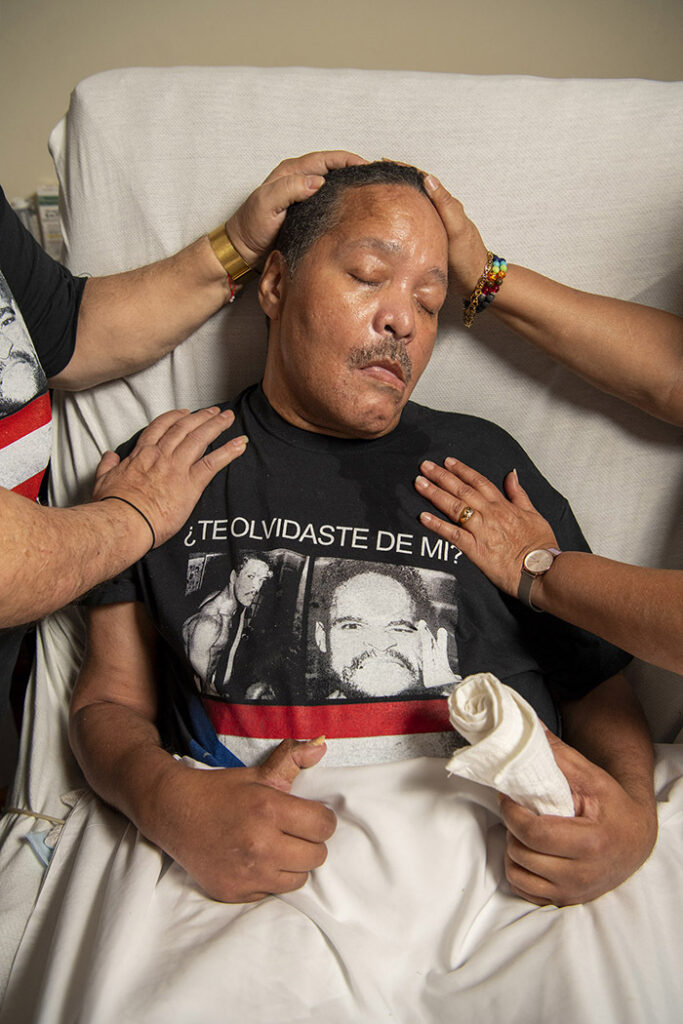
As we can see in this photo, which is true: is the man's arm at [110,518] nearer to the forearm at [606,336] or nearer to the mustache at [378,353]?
the mustache at [378,353]

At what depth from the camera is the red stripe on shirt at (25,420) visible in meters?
1.09

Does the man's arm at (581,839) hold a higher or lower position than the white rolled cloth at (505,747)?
lower

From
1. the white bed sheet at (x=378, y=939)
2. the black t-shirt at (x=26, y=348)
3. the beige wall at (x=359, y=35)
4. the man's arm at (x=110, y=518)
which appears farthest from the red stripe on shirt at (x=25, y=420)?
the beige wall at (x=359, y=35)

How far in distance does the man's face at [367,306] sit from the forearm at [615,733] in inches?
→ 20.7

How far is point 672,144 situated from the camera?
53.2 inches

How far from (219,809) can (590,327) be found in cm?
→ 90

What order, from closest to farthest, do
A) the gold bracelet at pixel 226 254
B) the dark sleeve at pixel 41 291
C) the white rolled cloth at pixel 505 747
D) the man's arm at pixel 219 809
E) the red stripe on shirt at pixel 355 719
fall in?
the white rolled cloth at pixel 505 747, the man's arm at pixel 219 809, the red stripe on shirt at pixel 355 719, the dark sleeve at pixel 41 291, the gold bracelet at pixel 226 254

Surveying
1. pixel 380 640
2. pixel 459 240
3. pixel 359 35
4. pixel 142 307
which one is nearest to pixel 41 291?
pixel 142 307

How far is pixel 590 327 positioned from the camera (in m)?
1.24

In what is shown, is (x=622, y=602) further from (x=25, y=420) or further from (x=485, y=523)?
(x=25, y=420)

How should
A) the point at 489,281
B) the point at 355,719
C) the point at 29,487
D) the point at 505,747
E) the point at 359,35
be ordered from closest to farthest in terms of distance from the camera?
1. the point at 505,747
2. the point at 355,719
3. the point at 29,487
4. the point at 489,281
5. the point at 359,35

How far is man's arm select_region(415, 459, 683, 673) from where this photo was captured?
94 cm

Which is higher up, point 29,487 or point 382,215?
point 382,215

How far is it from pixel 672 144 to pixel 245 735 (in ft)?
3.97
